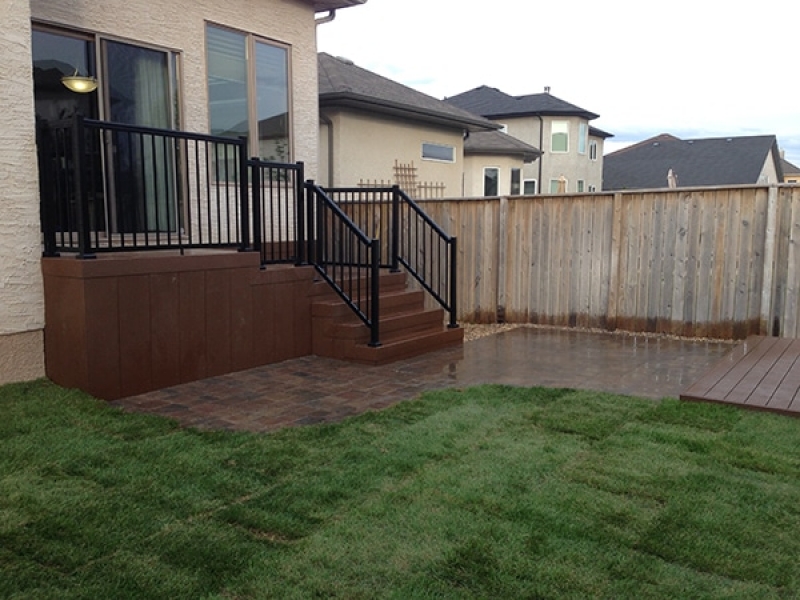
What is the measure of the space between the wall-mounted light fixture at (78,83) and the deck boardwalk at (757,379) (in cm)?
576

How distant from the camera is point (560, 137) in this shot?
27828 millimetres

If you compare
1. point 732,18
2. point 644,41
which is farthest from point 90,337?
point 644,41

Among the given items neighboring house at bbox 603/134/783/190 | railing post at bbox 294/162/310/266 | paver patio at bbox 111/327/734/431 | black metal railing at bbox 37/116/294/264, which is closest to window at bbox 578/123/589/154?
neighboring house at bbox 603/134/783/190

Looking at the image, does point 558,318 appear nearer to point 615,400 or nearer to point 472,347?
point 472,347

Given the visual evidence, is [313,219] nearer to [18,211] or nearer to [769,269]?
[18,211]

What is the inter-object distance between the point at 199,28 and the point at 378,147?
5.78m

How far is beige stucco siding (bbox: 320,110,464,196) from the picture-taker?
1176 cm

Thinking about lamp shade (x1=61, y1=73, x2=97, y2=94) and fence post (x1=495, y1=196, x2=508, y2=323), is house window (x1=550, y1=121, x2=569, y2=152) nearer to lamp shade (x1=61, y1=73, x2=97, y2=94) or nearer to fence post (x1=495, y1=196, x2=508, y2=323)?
fence post (x1=495, y1=196, x2=508, y2=323)

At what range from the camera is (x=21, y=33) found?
491 centimetres

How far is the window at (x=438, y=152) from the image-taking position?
1414 centimetres

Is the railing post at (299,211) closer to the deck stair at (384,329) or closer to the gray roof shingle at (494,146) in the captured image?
the deck stair at (384,329)

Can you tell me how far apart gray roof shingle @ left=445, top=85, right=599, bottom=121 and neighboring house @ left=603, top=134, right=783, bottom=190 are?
20.3 feet

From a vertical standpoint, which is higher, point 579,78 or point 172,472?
point 579,78

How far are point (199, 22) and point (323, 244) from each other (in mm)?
2673
